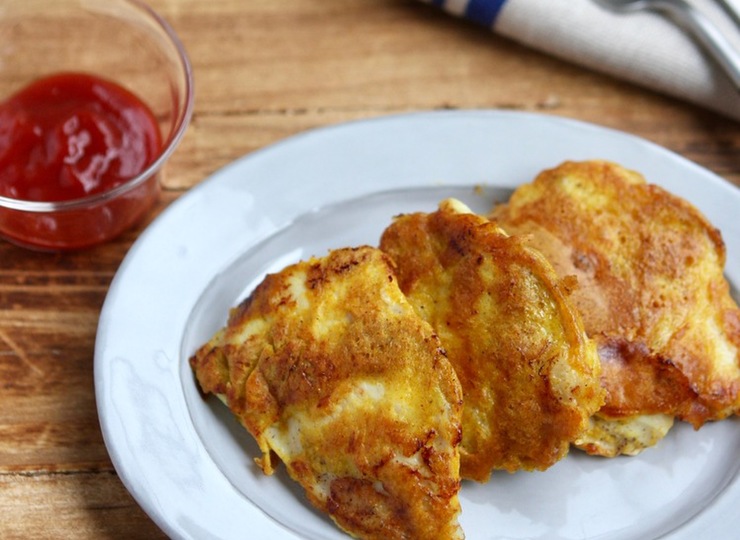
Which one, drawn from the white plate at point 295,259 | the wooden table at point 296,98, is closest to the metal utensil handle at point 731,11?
the wooden table at point 296,98

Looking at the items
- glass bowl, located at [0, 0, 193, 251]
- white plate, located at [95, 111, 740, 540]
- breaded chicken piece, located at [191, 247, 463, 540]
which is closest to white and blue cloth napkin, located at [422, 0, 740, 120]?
white plate, located at [95, 111, 740, 540]

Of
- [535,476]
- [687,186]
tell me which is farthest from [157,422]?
[687,186]

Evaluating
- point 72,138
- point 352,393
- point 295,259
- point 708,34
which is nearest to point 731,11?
point 708,34

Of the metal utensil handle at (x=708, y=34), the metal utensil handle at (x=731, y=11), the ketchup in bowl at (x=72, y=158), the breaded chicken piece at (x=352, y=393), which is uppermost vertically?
the metal utensil handle at (x=731, y=11)

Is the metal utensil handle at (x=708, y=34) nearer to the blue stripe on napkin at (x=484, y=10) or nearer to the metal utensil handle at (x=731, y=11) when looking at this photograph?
the metal utensil handle at (x=731, y=11)

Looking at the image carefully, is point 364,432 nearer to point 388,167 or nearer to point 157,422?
point 157,422

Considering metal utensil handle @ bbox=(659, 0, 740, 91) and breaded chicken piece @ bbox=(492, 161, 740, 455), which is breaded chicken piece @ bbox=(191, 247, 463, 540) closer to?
breaded chicken piece @ bbox=(492, 161, 740, 455)
